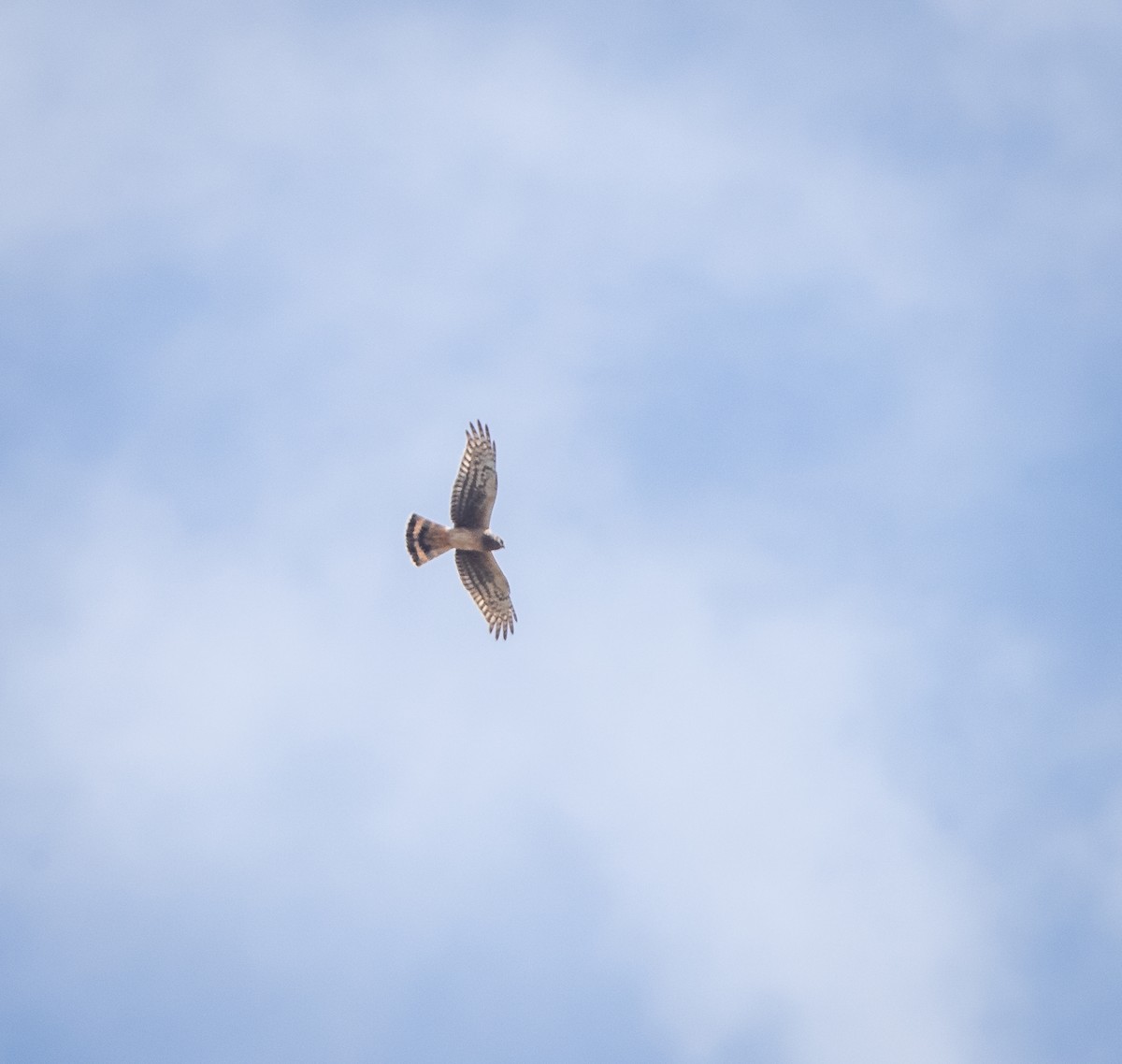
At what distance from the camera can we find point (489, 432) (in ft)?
88.3

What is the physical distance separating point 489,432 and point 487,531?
1.84 meters

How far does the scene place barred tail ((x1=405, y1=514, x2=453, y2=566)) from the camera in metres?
27.1

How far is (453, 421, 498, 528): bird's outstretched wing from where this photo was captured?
26766 mm

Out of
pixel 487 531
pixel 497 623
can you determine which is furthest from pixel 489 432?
pixel 497 623

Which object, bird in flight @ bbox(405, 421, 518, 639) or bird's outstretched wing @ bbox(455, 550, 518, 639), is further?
bird's outstretched wing @ bbox(455, 550, 518, 639)

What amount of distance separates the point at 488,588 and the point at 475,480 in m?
2.52

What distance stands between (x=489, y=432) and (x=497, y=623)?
13.0ft

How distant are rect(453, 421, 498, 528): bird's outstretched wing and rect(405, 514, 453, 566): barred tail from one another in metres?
0.44

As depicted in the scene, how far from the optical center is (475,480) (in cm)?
2681

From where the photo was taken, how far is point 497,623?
93.2ft

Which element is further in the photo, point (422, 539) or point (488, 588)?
point (488, 588)

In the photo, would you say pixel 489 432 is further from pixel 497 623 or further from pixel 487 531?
pixel 497 623

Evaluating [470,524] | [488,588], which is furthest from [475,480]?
[488,588]

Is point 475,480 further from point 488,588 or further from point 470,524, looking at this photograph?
point 488,588
